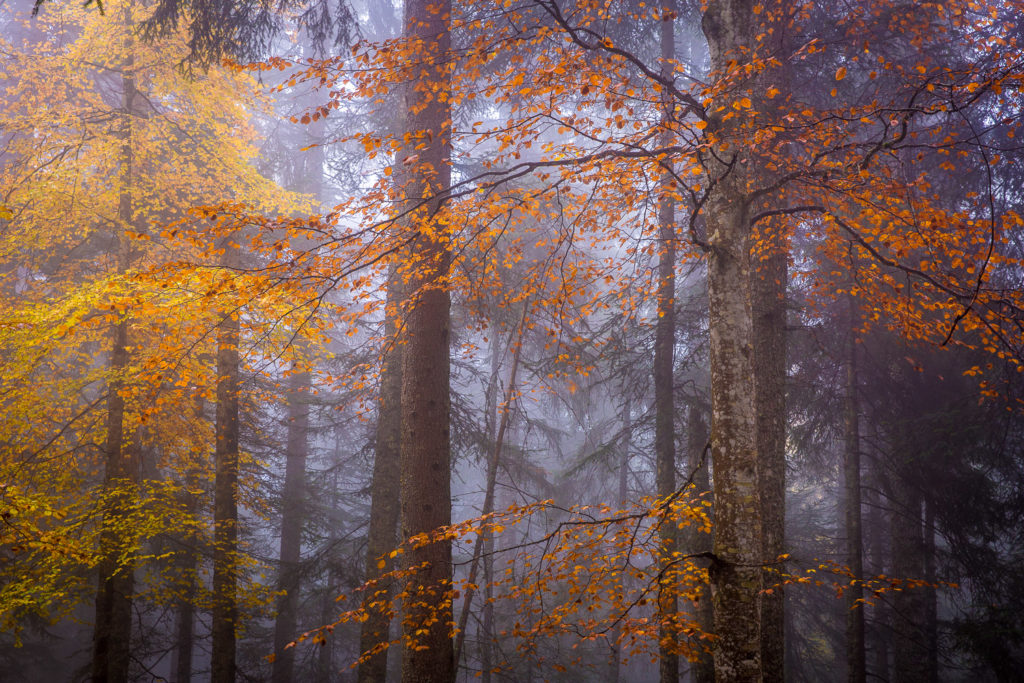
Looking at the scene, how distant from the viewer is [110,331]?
423 inches

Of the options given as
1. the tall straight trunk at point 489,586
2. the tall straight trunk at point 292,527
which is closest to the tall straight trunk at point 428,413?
the tall straight trunk at point 489,586

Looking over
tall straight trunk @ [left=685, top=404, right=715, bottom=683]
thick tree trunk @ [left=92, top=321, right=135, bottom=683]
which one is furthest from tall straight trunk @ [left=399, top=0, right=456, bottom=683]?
thick tree trunk @ [left=92, top=321, right=135, bottom=683]

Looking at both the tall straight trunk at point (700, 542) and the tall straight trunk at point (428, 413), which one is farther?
the tall straight trunk at point (700, 542)

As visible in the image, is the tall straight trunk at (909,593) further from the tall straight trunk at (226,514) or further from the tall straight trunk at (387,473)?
the tall straight trunk at (226,514)

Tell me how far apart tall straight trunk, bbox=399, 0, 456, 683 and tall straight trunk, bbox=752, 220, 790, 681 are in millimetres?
3564

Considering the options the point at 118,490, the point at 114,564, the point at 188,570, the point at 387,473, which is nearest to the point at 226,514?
the point at 188,570

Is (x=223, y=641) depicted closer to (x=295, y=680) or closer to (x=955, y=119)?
(x=295, y=680)

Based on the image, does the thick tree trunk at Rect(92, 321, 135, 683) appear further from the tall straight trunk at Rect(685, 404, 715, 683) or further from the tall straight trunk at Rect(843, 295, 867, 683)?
the tall straight trunk at Rect(843, 295, 867, 683)

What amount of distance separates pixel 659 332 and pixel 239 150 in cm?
844

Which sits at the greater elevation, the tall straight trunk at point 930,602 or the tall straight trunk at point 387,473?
the tall straight trunk at point 387,473

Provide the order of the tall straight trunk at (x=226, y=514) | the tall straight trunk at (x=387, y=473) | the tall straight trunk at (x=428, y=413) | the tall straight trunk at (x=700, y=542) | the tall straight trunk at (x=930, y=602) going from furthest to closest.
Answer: the tall straight trunk at (x=930, y=602)
the tall straight trunk at (x=226, y=514)
the tall straight trunk at (x=700, y=542)
the tall straight trunk at (x=387, y=473)
the tall straight trunk at (x=428, y=413)

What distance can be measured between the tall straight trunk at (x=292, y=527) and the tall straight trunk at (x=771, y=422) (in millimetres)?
9149

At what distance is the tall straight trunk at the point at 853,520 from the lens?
994 cm

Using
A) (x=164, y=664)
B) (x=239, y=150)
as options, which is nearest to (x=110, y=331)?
(x=239, y=150)
